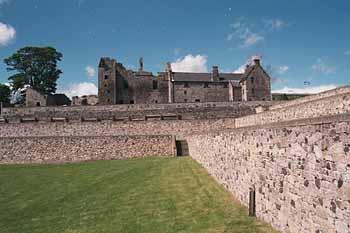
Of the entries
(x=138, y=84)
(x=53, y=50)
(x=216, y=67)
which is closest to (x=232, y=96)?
(x=216, y=67)

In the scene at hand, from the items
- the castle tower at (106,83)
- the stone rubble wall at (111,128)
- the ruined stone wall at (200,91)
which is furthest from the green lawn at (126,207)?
the castle tower at (106,83)

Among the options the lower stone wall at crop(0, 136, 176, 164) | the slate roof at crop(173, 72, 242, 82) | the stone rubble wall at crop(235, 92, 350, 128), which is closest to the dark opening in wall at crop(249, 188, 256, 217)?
the stone rubble wall at crop(235, 92, 350, 128)

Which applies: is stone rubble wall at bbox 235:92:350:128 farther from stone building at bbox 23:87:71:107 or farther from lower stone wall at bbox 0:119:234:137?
stone building at bbox 23:87:71:107

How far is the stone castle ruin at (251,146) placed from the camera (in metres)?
3.63

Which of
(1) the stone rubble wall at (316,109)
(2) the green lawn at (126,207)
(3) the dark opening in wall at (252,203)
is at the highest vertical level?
(1) the stone rubble wall at (316,109)

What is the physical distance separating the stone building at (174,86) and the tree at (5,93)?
21262mm

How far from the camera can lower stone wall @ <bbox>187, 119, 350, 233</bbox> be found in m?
3.39

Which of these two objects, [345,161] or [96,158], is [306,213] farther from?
[96,158]

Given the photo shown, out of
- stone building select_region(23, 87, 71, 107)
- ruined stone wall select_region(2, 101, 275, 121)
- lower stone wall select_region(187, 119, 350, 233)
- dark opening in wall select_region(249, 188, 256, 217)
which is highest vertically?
stone building select_region(23, 87, 71, 107)

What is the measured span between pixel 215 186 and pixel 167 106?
28.1 metres

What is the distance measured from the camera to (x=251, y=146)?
665 centimetres

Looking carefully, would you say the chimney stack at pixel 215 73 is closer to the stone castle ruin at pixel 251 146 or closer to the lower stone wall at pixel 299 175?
the stone castle ruin at pixel 251 146

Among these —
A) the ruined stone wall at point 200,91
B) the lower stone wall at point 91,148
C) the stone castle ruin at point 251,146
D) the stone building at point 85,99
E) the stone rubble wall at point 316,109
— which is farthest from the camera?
the stone building at point 85,99

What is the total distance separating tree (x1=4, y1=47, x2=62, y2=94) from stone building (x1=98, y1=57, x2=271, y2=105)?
46.6 ft
